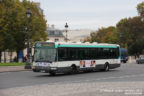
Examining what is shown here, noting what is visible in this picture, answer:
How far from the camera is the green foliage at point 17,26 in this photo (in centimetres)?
5164

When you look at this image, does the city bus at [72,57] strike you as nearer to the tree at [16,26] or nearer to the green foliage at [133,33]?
the tree at [16,26]

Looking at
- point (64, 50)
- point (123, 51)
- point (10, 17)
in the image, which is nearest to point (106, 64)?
point (64, 50)

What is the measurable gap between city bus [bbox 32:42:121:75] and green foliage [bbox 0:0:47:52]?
69.7 feet

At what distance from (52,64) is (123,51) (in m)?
42.4

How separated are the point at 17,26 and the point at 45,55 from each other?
32.0 metres

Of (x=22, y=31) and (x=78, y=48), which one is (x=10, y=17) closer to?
(x=22, y=31)

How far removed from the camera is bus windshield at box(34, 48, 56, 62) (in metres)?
24.0

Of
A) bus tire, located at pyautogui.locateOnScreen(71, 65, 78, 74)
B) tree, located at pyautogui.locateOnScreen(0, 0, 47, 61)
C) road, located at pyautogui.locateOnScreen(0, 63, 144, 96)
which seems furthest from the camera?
tree, located at pyautogui.locateOnScreen(0, 0, 47, 61)

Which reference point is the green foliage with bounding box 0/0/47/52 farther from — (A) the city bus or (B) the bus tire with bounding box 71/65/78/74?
(B) the bus tire with bounding box 71/65/78/74

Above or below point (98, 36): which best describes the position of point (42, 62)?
below

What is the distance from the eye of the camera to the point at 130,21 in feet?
269

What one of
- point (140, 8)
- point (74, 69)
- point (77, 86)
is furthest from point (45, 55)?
point (140, 8)

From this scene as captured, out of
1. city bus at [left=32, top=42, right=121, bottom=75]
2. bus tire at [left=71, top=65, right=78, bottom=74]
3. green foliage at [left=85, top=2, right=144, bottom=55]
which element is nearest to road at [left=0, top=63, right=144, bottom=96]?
city bus at [left=32, top=42, right=121, bottom=75]

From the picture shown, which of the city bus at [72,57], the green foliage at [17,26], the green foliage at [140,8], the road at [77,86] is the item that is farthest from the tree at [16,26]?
the green foliage at [140,8]
